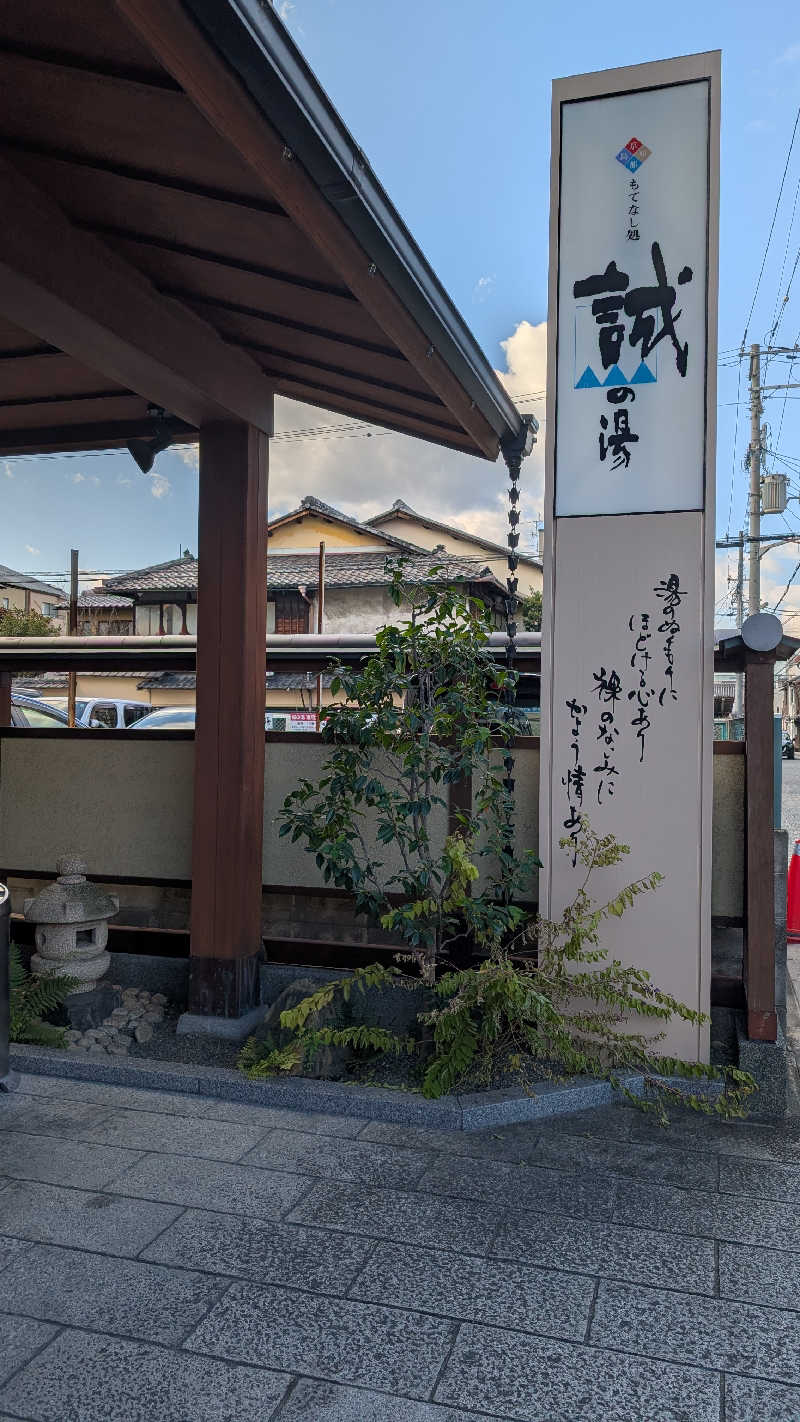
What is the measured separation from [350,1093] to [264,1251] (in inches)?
47.0

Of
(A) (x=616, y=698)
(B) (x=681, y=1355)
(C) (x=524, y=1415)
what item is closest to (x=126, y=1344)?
(C) (x=524, y=1415)

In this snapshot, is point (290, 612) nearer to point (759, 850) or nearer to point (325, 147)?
point (759, 850)

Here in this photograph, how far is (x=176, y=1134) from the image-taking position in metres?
3.83

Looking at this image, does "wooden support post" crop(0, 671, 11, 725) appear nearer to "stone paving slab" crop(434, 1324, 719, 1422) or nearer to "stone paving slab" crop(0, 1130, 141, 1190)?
"stone paving slab" crop(0, 1130, 141, 1190)

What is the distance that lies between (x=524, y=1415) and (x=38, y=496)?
2073 inches

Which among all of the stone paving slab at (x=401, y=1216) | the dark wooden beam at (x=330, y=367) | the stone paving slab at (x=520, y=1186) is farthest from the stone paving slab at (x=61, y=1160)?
the dark wooden beam at (x=330, y=367)

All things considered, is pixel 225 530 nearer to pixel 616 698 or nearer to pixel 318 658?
pixel 318 658

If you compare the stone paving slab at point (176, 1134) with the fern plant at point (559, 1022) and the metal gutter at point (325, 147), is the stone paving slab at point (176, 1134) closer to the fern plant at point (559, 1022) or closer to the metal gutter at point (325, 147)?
the fern plant at point (559, 1022)

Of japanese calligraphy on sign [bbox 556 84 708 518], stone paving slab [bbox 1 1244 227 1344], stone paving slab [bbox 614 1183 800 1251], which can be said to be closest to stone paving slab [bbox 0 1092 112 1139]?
stone paving slab [bbox 1 1244 227 1344]

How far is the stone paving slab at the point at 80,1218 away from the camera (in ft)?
9.86

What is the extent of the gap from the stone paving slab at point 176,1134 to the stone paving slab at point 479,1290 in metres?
0.97

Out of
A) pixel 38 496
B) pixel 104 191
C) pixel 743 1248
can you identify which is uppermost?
pixel 38 496

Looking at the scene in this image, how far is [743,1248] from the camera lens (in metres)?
3.08

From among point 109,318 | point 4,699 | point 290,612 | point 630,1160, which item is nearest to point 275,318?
point 109,318
